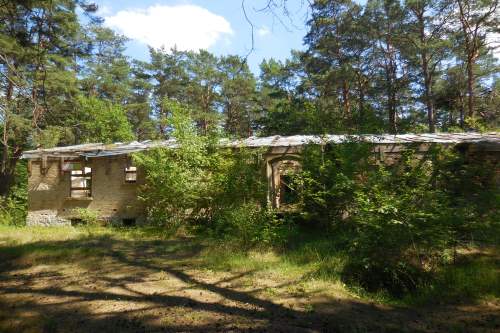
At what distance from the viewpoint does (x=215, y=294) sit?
5.43 m

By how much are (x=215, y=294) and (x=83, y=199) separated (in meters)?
9.88

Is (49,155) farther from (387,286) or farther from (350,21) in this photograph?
(350,21)

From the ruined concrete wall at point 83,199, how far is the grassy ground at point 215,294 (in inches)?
178

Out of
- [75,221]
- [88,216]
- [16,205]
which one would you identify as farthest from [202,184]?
[16,205]

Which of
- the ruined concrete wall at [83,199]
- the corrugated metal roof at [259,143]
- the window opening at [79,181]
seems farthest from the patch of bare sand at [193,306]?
the window opening at [79,181]

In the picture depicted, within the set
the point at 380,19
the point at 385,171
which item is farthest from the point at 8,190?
the point at 380,19

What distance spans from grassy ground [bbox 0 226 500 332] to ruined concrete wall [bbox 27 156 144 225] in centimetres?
453

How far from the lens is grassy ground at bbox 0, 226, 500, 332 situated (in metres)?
4.36

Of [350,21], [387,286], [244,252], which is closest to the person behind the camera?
[387,286]

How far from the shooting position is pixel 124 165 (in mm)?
13141

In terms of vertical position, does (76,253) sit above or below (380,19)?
below

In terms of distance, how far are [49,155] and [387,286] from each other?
13050mm

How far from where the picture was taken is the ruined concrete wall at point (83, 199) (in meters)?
13.0

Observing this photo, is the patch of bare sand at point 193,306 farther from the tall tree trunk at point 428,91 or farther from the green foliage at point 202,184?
the tall tree trunk at point 428,91
